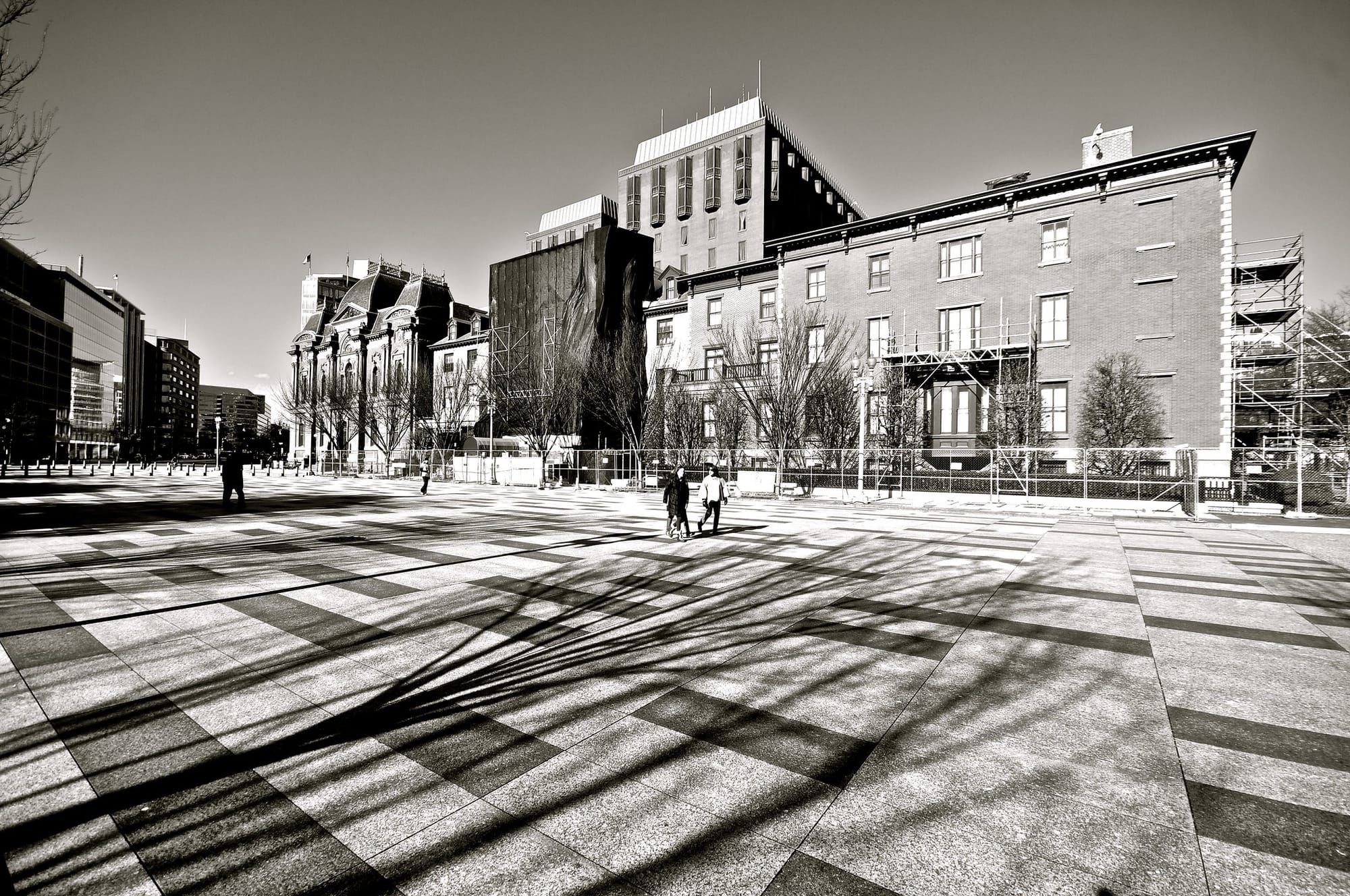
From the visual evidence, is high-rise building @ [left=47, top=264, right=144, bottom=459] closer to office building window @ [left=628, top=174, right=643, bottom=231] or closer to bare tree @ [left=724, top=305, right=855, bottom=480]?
office building window @ [left=628, top=174, right=643, bottom=231]

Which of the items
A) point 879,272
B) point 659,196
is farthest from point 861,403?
point 659,196

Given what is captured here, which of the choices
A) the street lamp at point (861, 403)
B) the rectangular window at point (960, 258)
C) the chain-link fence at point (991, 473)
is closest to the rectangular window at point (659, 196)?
the chain-link fence at point (991, 473)

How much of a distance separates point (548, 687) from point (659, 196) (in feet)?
212

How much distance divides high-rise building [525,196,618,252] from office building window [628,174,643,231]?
3405 mm

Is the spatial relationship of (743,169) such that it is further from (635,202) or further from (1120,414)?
(1120,414)

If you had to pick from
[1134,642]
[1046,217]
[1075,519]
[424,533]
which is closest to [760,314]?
[1046,217]

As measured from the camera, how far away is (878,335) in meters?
36.3

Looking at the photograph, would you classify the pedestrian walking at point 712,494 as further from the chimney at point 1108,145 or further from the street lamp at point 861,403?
the chimney at point 1108,145

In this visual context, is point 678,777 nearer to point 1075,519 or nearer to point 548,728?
point 548,728

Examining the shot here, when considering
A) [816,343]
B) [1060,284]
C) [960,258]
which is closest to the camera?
[1060,284]

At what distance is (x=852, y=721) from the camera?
14.3 feet

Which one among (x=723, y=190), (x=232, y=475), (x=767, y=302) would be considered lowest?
(x=232, y=475)

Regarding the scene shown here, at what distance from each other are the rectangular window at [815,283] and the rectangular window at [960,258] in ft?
22.9

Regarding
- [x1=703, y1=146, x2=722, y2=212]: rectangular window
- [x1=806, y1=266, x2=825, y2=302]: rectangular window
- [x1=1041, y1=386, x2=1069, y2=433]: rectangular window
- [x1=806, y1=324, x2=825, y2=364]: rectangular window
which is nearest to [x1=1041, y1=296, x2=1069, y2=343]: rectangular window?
[x1=1041, y1=386, x2=1069, y2=433]: rectangular window
